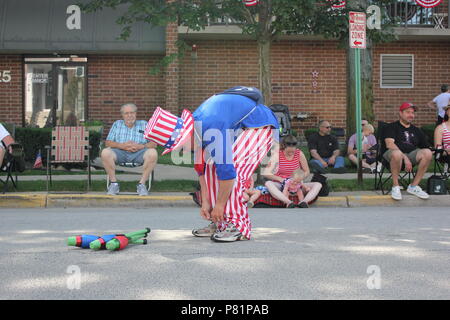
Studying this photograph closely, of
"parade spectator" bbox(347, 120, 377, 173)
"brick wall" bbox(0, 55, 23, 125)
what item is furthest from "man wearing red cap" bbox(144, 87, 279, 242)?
"brick wall" bbox(0, 55, 23, 125)

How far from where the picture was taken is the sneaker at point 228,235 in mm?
7004

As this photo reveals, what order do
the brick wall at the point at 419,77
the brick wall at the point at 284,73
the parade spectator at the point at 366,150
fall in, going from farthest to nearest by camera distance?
the brick wall at the point at 419,77 < the brick wall at the point at 284,73 < the parade spectator at the point at 366,150

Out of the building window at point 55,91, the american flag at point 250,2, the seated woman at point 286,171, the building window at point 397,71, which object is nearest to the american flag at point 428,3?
the building window at point 397,71

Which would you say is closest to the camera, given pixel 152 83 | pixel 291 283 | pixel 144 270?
pixel 291 283

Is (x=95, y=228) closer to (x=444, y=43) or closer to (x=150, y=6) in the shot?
(x=150, y=6)

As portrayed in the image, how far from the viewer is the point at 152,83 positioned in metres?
23.0

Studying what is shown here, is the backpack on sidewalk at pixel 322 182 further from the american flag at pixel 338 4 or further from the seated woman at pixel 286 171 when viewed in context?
the american flag at pixel 338 4

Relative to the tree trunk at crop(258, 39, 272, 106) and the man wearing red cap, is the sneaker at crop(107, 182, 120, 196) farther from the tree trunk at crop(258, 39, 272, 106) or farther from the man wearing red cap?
the man wearing red cap

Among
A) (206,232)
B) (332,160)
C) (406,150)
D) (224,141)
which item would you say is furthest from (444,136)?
(224,141)

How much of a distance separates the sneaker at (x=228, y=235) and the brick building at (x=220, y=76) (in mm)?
15657

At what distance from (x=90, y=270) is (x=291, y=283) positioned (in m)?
1.60

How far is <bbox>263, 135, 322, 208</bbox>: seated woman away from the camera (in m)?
10.7
